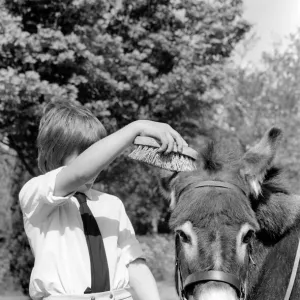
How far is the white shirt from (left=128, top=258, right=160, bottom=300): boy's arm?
0.07 m

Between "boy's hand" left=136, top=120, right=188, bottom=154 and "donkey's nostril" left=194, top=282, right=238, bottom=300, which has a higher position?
"boy's hand" left=136, top=120, right=188, bottom=154

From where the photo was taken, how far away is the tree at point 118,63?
29.0 feet

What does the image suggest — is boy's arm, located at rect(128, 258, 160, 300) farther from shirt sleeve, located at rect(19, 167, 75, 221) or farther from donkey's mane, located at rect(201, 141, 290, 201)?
donkey's mane, located at rect(201, 141, 290, 201)

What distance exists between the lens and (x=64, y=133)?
2.72m

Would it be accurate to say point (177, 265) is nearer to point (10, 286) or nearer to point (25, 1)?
point (25, 1)

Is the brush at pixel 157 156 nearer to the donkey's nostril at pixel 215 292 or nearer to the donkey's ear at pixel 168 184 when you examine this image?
the donkey's ear at pixel 168 184

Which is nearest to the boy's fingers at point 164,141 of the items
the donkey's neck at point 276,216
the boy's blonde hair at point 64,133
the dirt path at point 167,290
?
the boy's blonde hair at point 64,133

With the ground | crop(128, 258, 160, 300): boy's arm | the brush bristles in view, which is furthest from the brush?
the ground

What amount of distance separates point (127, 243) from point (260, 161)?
95cm

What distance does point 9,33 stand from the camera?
8.60 metres

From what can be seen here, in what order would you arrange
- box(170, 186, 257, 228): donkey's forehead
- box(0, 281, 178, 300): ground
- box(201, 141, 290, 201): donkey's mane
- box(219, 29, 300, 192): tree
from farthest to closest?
box(219, 29, 300, 192): tree → box(0, 281, 178, 300): ground → box(201, 141, 290, 201): donkey's mane → box(170, 186, 257, 228): donkey's forehead

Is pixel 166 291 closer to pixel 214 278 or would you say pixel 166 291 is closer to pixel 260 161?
pixel 260 161

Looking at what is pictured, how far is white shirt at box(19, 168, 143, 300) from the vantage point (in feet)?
8.29

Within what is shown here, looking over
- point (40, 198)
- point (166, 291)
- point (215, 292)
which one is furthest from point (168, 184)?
point (166, 291)
